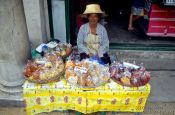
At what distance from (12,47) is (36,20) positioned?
1.05 metres

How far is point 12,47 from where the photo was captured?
411 centimetres

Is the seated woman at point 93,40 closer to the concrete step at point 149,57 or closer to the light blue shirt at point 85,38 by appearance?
the light blue shirt at point 85,38

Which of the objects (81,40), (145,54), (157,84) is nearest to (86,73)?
(81,40)

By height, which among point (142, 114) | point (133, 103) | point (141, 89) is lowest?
point (142, 114)

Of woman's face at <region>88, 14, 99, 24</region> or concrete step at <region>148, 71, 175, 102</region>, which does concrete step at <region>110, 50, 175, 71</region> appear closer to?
concrete step at <region>148, 71, 175, 102</region>

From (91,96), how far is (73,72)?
0.47m

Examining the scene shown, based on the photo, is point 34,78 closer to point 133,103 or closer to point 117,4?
point 133,103

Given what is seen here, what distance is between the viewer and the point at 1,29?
398cm

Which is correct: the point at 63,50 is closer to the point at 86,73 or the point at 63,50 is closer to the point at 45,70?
the point at 45,70

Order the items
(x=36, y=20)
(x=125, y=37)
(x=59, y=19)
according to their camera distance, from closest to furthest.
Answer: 1. (x=36, y=20)
2. (x=59, y=19)
3. (x=125, y=37)

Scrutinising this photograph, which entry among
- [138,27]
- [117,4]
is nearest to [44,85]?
[138,27]

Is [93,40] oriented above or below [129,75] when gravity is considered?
above

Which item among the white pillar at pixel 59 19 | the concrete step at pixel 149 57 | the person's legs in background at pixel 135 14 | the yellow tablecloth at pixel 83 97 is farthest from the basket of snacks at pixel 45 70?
the person's legs in background at pixel 135 14

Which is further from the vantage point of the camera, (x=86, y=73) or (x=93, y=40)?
(x=93, y=40)
